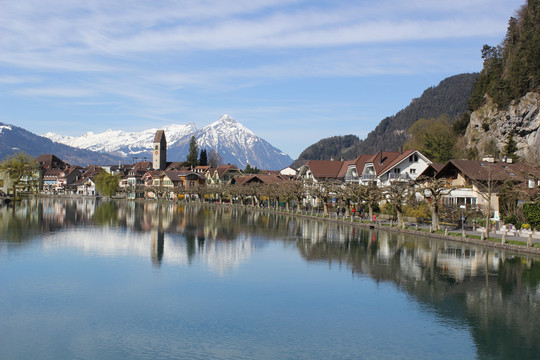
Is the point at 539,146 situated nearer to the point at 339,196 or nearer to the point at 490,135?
the point at 490,135

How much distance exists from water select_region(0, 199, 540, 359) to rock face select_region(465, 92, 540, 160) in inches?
1716

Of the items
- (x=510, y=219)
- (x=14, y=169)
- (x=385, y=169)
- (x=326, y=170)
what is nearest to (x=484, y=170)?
(x=510, y=219)

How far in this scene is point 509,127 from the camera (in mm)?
82812

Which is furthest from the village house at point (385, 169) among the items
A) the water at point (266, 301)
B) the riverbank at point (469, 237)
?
the water at point (266, 301)

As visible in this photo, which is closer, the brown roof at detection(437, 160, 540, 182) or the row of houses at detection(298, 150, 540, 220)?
the row of houses at detection(298, 150, 540, 220)

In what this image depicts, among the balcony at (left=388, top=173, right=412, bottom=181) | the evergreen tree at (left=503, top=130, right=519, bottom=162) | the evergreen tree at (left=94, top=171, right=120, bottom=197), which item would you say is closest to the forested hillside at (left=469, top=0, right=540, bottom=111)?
the evergreen tree at (left=503, top=130, right=519, bottom=162)

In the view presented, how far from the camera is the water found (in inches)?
714

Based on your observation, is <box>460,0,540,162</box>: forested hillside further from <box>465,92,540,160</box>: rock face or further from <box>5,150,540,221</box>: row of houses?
<box>5,150,540,221</box>: row of houses

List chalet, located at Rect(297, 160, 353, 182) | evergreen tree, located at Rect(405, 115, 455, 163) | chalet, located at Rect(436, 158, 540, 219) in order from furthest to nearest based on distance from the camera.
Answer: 1. chalet, located at Rect(297, 160, 353, 182)
2. evergreen tree, located at Rect(405, 115, 455, 163)
3. chalet, located at Rect(436, 158, 540, 219)

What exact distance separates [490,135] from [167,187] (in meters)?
88.4

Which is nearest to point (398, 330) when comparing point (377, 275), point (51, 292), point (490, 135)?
point (377, 275)

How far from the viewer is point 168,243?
44750mm

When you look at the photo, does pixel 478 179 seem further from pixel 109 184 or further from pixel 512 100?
pixel 109 184

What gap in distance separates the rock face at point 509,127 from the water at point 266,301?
43.6 m
